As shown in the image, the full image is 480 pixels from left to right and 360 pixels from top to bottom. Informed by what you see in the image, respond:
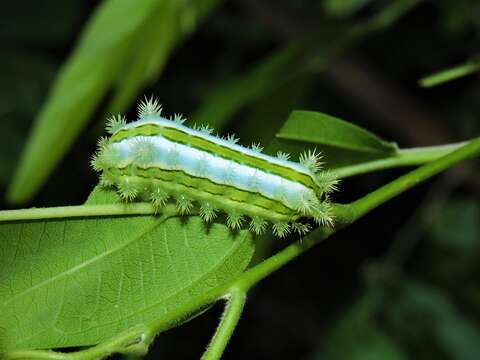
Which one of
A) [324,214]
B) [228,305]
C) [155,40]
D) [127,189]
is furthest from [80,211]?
[155,40]

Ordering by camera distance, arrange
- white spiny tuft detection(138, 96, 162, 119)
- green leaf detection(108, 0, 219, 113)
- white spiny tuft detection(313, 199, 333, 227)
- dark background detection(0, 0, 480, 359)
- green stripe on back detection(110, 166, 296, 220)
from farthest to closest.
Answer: dark background detection(0, 0, 480, 359), green leaf detection(108, 0, 219, 113), white spiny tuft detection(138, 96, 162, 119), green stripe on back detection(110, 166, 296, 220), white spiny tuft detection(313, 199, 333, 227)

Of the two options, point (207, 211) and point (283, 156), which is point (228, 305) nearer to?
point (207, 211)

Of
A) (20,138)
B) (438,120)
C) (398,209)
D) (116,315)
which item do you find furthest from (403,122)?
(116,315)

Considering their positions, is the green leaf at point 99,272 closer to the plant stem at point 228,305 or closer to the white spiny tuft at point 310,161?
the plant stem at point 228,305

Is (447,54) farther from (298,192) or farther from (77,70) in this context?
(298,192)

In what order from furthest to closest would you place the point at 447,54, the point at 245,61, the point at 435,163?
1. the point at 245,61
2. the point at 447,54
3. the point at 435,163

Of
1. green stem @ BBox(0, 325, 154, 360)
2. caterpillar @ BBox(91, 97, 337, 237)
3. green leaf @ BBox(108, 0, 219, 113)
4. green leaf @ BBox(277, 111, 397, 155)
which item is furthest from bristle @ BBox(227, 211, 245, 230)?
green leaf @ BBox(108, 0, 219, 113)

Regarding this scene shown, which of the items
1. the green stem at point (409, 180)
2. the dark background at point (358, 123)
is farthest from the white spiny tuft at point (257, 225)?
the dark background at point (358, 123)

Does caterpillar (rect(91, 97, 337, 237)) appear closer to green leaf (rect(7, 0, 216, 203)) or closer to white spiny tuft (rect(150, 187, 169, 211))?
white spiny tuft (rect(150, 187, 169, 211))
